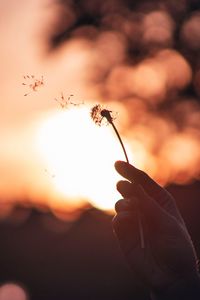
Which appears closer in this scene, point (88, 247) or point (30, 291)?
point (30, 291)

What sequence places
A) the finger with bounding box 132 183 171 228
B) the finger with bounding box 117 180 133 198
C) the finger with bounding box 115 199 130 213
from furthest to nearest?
the finger with bounding box 115 199 130 213, the finger with bounding box 117 180 133 198, the finger with bounding box 132 183 171 228

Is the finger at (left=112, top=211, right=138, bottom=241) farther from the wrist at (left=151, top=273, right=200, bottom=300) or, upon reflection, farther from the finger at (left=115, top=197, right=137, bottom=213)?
the wrist at (left=151, top=273, right=200, bottom=300)

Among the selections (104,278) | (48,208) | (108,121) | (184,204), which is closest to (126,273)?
(104,278)

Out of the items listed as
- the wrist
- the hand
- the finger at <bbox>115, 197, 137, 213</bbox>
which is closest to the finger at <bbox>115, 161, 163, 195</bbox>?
the hand

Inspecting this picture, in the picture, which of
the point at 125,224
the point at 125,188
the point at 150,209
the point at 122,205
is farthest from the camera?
the point at 125,224

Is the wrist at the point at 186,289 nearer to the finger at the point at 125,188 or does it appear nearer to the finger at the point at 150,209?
the finger at the point at 150,209

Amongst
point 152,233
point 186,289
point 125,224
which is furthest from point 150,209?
point 186,289

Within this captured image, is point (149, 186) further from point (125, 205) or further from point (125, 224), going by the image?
point (125, 224)

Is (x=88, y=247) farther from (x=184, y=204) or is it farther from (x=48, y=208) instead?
(x=48, y=208)
